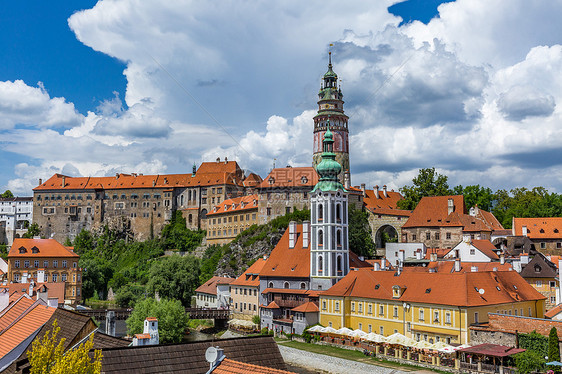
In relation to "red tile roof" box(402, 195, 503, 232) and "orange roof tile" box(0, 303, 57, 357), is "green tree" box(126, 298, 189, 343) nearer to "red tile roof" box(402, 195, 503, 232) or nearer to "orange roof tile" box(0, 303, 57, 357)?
"orange roof tile" box(0, 303, 57, 357)

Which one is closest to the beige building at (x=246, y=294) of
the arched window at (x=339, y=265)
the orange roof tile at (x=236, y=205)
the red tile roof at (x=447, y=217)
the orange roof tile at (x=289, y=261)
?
the orange roof tile at (x=289, y=261)

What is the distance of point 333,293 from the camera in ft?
158

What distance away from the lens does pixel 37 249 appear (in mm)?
68500

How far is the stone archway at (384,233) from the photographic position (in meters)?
78.3

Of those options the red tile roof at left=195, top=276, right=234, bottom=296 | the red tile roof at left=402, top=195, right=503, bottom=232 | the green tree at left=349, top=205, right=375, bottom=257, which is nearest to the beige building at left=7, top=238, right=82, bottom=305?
the red tile roof at left=195, top=276, right=234, bottom=296

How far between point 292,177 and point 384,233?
14.9m

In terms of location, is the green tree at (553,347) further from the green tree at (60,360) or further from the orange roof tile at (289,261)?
the green tree at (60,360)

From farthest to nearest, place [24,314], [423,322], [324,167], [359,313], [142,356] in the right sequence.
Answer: [324,167] → [359,313] → [423,322] → [24,314] → [142,356]

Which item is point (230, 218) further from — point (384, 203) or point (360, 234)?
point (360, 234)

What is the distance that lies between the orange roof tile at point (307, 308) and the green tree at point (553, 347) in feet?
70.8

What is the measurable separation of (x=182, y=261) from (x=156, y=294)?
598 cm

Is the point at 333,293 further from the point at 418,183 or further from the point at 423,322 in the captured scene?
the point at 418,183

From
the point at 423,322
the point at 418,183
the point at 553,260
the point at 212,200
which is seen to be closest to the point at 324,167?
the point at 423,322

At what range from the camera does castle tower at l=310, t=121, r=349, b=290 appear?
53.4 meters
